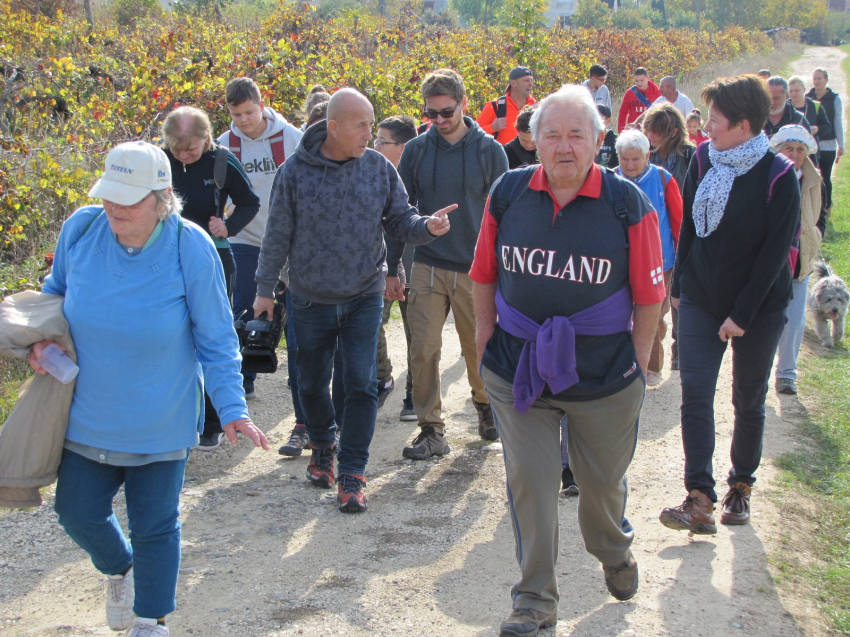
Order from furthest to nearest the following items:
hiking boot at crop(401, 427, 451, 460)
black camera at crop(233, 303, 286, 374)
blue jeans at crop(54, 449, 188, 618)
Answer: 1. hiking boot at crop(401, 427, 451, 460)
2. black camera at crop(233, 303, 286, 374)
3. blue jeans at crop(54, 449, 188, 618)

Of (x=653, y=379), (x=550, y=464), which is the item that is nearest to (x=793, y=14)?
(x=653, y=379)

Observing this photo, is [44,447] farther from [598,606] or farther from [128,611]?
[598,606]

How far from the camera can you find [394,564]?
4.10 meters

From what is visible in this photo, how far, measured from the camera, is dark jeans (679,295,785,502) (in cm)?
432

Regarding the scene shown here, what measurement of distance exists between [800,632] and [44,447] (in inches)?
121

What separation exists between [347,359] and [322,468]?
79 centimetres

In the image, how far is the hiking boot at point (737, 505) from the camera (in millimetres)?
4547

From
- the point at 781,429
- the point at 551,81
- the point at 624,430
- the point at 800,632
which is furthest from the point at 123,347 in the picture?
the point at 551,81

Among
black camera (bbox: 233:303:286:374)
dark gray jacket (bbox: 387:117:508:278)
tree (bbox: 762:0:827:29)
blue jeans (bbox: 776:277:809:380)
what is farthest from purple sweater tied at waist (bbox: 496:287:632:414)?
tree (bbox: 762:0:827:29)

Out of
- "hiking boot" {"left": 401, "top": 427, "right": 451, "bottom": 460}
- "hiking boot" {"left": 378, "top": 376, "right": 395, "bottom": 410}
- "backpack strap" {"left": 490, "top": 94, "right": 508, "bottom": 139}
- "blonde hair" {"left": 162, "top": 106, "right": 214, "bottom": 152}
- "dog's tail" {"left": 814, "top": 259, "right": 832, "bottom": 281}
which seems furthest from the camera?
"dog's tail" {"left": 814, "top": 259, "right": 832, "bottom": 281}

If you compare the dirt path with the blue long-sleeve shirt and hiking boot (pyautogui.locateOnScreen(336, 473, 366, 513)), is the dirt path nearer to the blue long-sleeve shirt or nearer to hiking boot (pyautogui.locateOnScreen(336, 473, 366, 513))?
hiking boot (pyautogui.locateOnScreen(336, 473, 366, 513))

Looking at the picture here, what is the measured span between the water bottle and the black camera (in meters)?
2.01

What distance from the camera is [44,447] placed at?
291 centimetres

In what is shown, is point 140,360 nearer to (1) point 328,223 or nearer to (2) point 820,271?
(1) point 328,223
